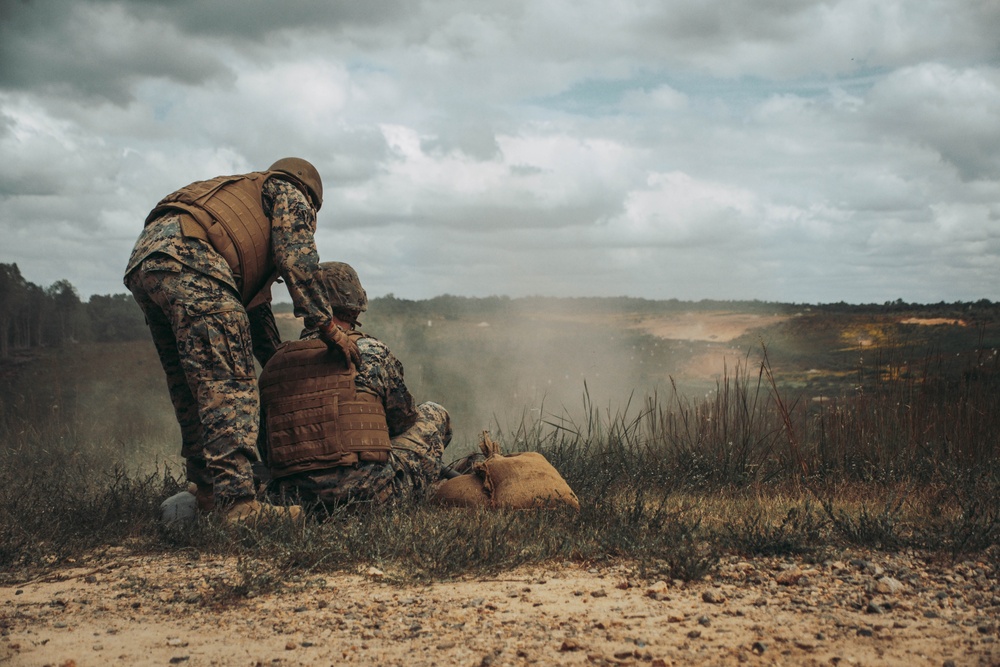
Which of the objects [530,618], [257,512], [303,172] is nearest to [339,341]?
[257,512]

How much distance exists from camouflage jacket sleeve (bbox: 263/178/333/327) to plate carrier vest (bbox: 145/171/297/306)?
9 centimetres

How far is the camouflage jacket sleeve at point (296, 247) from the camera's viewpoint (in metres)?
4.73

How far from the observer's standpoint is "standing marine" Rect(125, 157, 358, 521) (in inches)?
185

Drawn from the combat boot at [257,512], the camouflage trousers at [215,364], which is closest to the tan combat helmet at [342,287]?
the camouflage trousers at [215,364]

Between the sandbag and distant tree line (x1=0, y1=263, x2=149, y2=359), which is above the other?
distant tree line (x1=0, y1=263, x2=149, y2=359)

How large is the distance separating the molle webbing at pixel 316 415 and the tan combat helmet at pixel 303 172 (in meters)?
1.04

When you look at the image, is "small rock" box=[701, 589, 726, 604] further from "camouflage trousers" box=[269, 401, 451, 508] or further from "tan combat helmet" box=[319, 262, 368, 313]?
"tan combat helmet" box=[319, 262, 368, 313]

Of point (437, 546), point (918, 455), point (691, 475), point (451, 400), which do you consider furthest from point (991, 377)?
point (451, 400)

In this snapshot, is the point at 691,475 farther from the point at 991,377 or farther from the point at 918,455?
the point at 991,377

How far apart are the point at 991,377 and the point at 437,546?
559 cm

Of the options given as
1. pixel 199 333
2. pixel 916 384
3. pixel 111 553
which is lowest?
pixel 111 553

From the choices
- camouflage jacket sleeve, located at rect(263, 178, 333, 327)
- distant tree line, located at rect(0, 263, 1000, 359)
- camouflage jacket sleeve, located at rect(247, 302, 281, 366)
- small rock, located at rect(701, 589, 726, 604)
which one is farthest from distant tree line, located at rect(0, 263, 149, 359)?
small rock, located at rect(701, 589, 726, 604)

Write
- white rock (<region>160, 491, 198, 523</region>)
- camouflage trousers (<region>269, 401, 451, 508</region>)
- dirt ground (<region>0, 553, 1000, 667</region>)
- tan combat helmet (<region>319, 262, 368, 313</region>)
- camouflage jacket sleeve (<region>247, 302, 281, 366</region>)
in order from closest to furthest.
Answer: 1. dirt ground (<region>0, 553, 1000, 667</region>)
2. camouflage trousers (<region>269, 401, 451, 508</region>)
3. tan combat helmet (<region>319, 262, 368, 313</region>)
4. white rock (<region>160, 491, 198, 523</region>)
5. camouflage jacket sleeve (<region>247, 302, 281, 366</region>)

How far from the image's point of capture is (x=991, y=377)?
7.26 m
